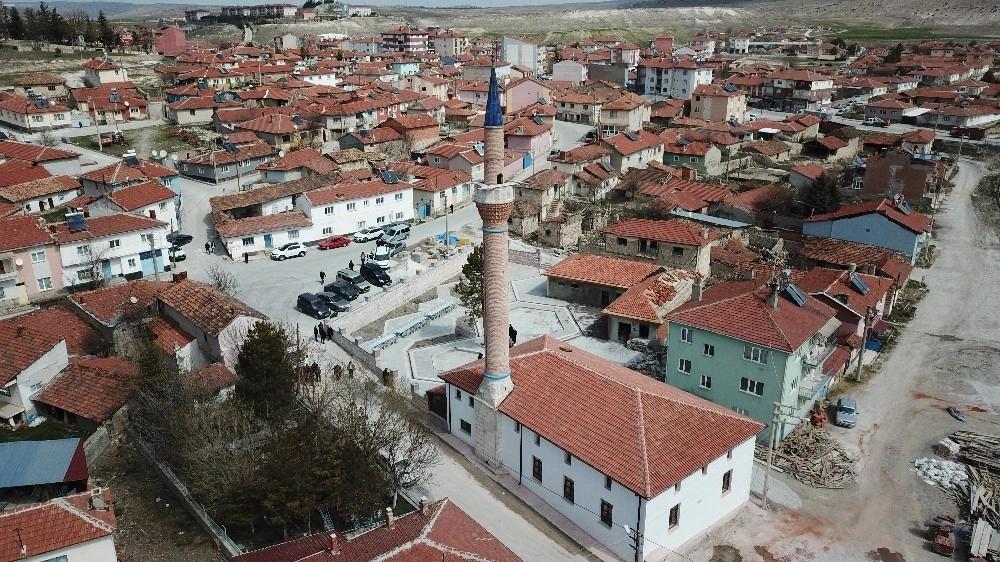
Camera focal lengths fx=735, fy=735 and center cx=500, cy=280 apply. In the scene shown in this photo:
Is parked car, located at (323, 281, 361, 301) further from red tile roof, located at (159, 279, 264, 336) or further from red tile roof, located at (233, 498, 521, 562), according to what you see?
red tile roof, located at (233, 498, 521, 562)

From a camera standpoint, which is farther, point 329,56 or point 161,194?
point 329,56

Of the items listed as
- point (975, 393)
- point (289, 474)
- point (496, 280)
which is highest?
point (496, 280)

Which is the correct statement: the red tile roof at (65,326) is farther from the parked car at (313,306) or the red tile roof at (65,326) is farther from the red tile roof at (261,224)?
the red tile roof at (261,224)

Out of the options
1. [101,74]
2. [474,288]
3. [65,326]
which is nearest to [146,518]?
[65,326]

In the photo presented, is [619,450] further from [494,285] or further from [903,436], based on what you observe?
[903,436]

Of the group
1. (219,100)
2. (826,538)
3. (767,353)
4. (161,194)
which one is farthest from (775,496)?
(219,100)

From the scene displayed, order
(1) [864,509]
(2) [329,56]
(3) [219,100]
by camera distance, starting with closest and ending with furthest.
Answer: (1) [864,509] < (3) [219,100] < (2) [329,56]

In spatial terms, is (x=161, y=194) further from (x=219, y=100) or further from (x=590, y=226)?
(x=219, y=100)
